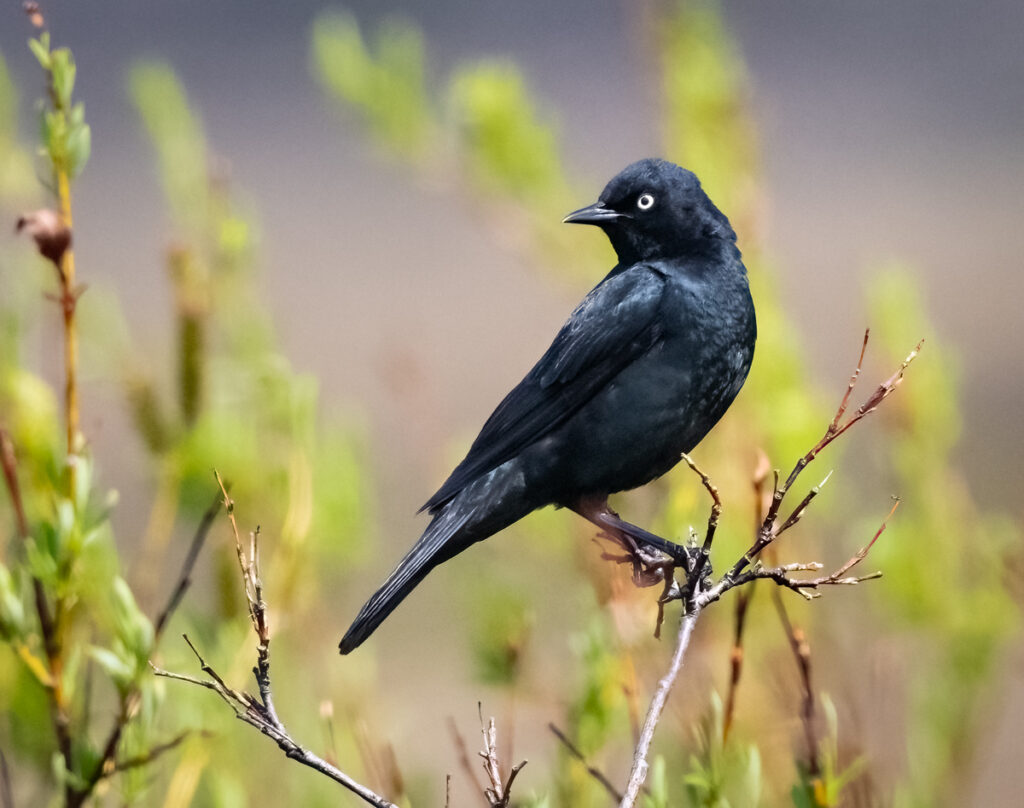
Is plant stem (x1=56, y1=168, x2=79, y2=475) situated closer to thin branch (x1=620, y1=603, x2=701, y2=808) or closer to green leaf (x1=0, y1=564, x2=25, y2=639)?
green leaf (x1=0, y1=564, x2=25, y2=639)

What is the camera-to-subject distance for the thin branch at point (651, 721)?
3.96ft

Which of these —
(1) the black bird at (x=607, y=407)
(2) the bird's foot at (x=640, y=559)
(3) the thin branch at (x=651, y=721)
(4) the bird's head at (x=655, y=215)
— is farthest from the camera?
(4) the bird's head at (x=655, y=215)

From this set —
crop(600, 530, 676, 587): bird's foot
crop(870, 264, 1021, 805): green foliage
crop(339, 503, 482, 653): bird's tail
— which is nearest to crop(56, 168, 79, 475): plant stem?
crop(339, 503, 482, 653): bird's tail

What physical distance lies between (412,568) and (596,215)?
69 centimetres

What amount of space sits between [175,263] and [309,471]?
1.73ft

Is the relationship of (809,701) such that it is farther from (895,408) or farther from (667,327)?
(895,408)

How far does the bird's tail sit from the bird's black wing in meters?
0.04

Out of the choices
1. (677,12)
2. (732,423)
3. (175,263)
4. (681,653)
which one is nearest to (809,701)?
(681,653)

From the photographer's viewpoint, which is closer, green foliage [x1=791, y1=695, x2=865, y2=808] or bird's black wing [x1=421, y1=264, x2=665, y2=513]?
green foliage [x1=791, y1=695, x2=865, y2=808]

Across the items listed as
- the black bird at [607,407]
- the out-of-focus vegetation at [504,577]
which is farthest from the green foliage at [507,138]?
the black bird at [607,407]

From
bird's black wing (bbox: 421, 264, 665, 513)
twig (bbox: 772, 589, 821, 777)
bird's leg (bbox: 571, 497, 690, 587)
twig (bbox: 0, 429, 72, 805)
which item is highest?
bird's black wing (bbox: 421, 264, 665, 513)

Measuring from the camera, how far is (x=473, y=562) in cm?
304

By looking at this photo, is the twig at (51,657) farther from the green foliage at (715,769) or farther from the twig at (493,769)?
the green foliage at (715,769)

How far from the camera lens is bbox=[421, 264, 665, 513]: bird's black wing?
1731 mm
